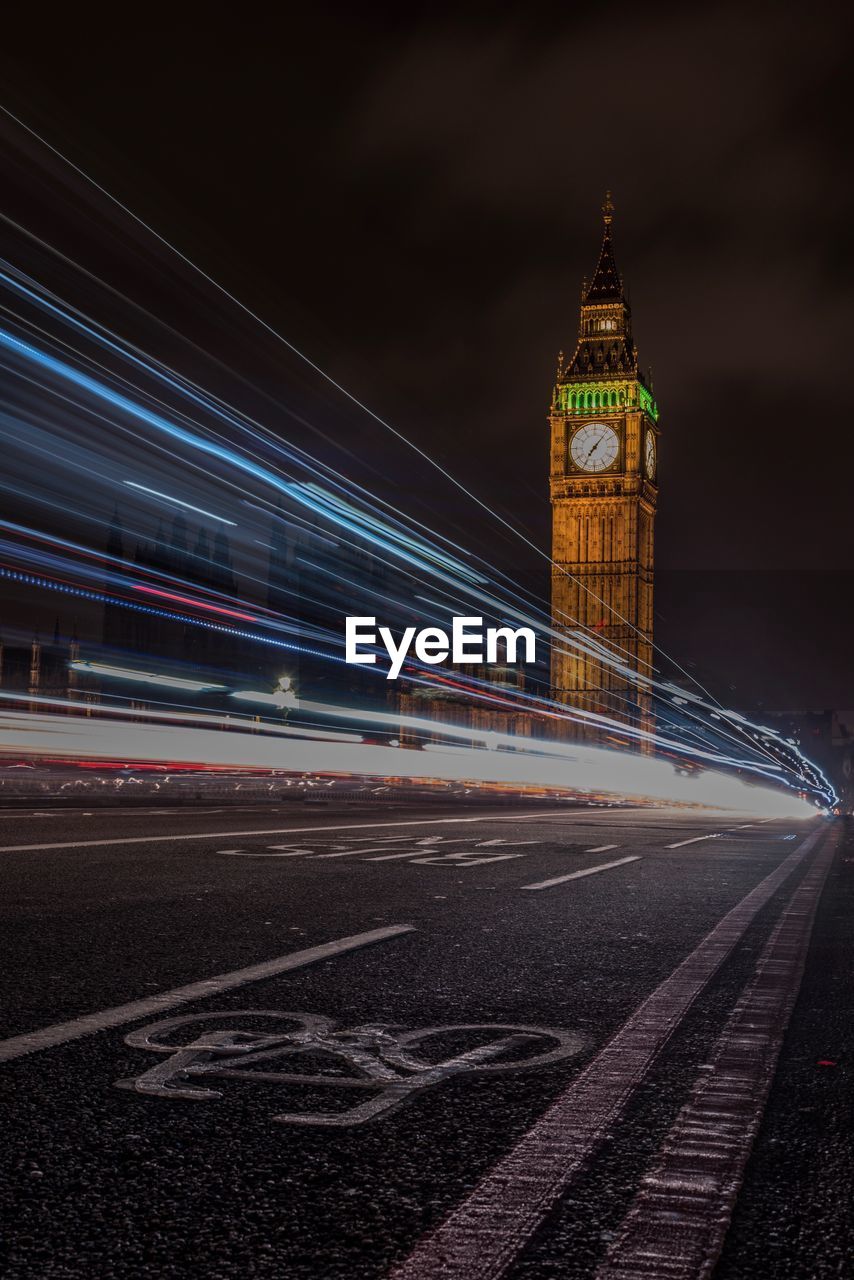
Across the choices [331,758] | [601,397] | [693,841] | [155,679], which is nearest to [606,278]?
[601,397]

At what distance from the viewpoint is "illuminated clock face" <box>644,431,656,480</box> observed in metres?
132

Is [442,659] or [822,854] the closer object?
[822,854]

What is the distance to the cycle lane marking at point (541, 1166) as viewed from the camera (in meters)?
2.10

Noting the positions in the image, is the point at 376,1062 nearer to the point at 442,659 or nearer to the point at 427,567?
the point at 427,567

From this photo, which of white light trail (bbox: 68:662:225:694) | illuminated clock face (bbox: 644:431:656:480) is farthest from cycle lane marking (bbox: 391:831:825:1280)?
illuminated clock face (bbox: 644:431:656:480)

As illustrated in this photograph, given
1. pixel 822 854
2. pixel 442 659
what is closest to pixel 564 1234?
pixel 822 854

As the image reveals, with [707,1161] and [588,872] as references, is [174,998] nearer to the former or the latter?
[707,1161]

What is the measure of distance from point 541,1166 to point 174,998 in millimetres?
2118

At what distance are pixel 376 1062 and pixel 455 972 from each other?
66.0 inches

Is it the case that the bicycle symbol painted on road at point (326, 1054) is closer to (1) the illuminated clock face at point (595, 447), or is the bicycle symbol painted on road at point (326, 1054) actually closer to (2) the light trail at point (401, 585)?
(2) the light trail at point (401, 585)

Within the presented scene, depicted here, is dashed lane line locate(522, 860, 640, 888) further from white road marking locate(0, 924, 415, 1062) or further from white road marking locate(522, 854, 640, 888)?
white road marking locate(0, 924, 415, 1062)

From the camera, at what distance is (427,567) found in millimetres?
116125

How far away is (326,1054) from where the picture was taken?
3.57 m

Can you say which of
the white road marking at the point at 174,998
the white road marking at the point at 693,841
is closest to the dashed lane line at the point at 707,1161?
the white road marking at the point at 174,998
